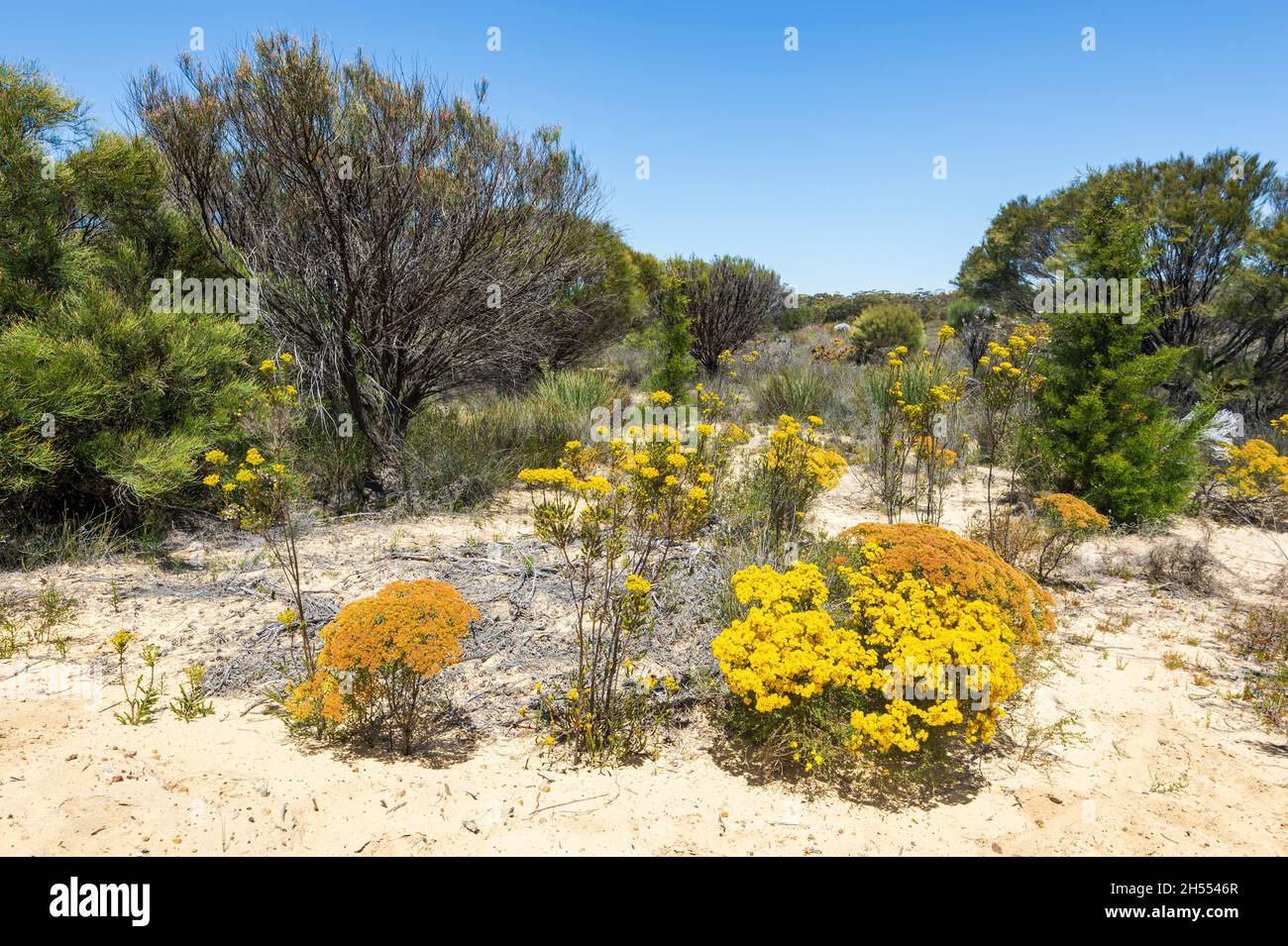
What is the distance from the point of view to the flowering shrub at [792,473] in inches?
186

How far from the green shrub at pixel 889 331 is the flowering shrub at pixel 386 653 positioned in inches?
663

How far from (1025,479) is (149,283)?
10047 mm

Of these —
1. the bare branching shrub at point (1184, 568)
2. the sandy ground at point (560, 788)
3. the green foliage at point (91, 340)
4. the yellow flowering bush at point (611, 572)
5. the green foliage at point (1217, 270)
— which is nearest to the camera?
the sandy ground at point (560, 788)

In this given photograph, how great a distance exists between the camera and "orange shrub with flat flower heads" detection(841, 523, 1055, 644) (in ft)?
11.4

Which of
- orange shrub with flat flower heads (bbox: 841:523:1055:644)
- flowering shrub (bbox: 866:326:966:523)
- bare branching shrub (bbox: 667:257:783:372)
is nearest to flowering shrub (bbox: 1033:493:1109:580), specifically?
flowering shrub (bbox: 866:326:966:523)

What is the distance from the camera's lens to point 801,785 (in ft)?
9.62

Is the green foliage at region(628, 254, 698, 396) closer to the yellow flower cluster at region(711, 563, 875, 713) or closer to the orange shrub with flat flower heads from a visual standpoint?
the orange shrub with flat flower heads

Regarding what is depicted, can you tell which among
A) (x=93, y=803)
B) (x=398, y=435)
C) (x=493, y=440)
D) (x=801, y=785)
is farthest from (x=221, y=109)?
(x=801, y=785)

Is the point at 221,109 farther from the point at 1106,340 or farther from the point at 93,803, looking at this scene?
the point at 1106,340

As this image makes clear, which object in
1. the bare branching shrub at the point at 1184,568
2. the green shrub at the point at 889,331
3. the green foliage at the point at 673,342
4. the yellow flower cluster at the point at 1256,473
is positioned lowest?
the bare branching shrub at the point at 1184,568

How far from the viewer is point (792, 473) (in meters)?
5.20

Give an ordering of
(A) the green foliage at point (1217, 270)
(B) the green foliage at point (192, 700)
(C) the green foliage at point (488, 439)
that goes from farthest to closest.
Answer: (A) the green foliage at point (1217, 270) → (C) the green foliage at point (488, 439) → (B) the green foliage at point (192, 700)

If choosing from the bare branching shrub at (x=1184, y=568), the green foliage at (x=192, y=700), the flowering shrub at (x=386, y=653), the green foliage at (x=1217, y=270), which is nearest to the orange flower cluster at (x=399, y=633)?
the flowering shrub at (x=386, y=653)

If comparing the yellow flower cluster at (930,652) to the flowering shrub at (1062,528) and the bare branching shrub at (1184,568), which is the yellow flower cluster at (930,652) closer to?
the flowering shrub at (1062,528)
